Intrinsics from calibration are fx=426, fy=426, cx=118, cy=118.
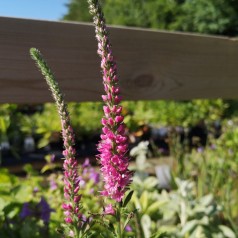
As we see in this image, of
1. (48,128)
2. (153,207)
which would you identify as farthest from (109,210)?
(48,128)

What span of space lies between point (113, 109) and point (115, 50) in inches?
31.1

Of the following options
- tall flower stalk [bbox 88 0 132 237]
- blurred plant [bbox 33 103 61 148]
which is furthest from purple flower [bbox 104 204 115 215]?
→ blurred plant [bbox 33 103 61 148]

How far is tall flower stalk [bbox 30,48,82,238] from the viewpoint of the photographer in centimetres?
69

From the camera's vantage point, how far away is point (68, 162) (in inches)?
28.3

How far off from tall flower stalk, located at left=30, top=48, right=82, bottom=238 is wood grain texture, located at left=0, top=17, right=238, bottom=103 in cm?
49

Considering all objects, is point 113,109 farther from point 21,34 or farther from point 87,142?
point 87,142

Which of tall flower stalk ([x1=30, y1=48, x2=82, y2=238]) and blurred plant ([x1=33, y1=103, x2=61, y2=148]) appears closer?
tall flower stalk ([x1=30, y1=48, x2=82, y2=238])

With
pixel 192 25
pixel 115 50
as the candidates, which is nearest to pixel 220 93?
pixel 115 50

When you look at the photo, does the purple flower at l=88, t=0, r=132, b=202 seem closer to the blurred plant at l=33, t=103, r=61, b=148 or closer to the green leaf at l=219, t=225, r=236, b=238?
the blurred plant at l=33, t=103, r=61, b=148

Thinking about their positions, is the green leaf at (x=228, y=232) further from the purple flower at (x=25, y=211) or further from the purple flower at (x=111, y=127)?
the purple flower at (x=111, y=127)

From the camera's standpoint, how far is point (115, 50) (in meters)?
1.44

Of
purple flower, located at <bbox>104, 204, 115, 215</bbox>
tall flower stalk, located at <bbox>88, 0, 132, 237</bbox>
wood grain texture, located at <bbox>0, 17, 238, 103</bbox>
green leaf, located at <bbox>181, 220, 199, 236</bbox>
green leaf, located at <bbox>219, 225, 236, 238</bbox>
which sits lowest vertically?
green leaf, located at <bbox>219, 225, 236, 238</bbox>

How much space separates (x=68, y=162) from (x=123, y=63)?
80 centimetres

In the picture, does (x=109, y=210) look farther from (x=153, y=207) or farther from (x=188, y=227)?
(x=153, y=207)
